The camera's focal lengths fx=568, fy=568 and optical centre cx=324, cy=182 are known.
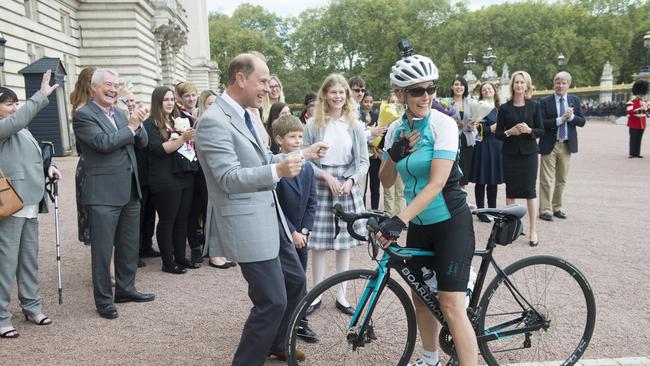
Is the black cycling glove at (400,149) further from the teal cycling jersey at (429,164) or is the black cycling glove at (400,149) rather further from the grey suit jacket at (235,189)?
the grey suit jacket at (235,189)

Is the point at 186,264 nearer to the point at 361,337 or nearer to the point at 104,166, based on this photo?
the point at 104,166

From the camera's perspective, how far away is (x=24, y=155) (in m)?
4.78

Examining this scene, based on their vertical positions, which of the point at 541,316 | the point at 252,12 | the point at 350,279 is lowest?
the point at 541,316

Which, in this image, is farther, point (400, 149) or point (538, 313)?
point (538, 313)

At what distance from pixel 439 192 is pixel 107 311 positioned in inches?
131

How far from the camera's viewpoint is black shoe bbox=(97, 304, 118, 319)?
500cm

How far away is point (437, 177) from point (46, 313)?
395 cm

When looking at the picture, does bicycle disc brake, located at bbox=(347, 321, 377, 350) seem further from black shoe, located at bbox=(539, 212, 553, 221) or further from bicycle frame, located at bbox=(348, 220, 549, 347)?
black shoe, located at bbox=(539, 212, 553, 221)

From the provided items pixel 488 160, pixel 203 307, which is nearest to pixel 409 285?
pixel 203 307

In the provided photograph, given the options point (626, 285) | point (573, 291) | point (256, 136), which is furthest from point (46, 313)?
point (626, 285)

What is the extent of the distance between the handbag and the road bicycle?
2594 mm

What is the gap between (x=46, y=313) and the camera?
5160mm

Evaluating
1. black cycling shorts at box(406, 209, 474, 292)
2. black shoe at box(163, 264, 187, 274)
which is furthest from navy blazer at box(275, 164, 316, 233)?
black shoe at box(163, 264, 187, 274)

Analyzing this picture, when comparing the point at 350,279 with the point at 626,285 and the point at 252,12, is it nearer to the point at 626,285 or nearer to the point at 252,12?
the point at 626,285
